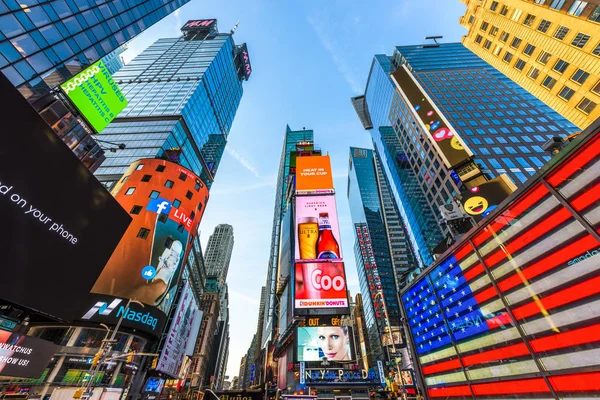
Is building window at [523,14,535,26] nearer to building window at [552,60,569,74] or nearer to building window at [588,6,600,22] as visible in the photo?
building window at [552,60,569,74]

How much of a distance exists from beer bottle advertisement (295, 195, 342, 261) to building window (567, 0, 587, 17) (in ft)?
119

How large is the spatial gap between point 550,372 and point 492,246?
346 inches

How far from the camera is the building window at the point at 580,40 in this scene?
23.6 m

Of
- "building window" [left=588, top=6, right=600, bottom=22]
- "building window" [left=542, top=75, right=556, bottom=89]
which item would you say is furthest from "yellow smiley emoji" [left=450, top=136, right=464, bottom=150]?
"building window" [left=588, top=6, right=600, bottom=22]

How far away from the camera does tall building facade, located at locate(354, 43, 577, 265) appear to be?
56.0 m

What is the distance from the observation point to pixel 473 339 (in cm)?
2172

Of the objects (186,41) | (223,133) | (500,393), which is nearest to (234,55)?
(186,41)

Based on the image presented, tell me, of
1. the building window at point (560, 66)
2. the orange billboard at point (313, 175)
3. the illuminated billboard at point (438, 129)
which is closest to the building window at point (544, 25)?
the building window at point (560, 66)

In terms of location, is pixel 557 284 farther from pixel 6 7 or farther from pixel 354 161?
pixel 354 161

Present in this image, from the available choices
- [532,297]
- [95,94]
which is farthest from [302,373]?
[95,94]

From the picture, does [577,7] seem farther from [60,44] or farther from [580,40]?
[60,44]

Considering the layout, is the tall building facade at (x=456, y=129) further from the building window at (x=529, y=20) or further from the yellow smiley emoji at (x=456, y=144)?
the building window at (x=529, y=20)

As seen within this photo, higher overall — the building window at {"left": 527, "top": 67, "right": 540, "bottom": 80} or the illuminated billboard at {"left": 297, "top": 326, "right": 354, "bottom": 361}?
the building window at {"left": 527, "top": 67, "right": 540, "bottom": 80}

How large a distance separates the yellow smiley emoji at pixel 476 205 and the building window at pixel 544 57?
17.0 metres
